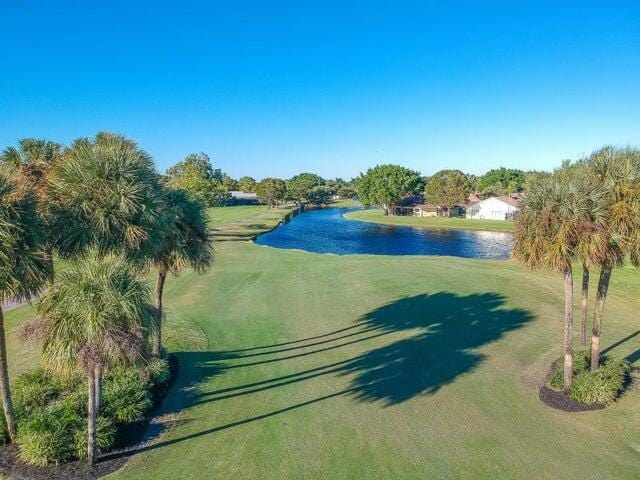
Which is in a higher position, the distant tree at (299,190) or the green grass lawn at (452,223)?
the distant tree at (299,190)

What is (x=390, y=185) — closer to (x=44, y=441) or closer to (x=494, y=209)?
(x=494, y=209)

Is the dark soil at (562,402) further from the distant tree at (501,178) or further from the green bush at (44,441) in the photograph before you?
the distant tree at (501,178)

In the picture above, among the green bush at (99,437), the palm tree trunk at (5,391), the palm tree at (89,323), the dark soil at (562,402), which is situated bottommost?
the dark soil at (562,402)

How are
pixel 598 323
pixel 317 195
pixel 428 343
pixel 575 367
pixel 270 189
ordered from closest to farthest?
pixel 598 323 < pixel 575 367 < pixel 428 343 < pixel 270 189 < pixel 317 195

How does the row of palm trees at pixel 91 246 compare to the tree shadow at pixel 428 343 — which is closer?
the row of palm trees at pixel 91 246

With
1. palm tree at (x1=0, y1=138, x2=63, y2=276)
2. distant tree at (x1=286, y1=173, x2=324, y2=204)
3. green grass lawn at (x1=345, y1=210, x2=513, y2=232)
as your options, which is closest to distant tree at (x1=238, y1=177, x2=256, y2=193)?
distant tree at (x1=286, y1=173, x2=324, y2=204)

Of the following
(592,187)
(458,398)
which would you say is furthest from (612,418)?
(592,187)

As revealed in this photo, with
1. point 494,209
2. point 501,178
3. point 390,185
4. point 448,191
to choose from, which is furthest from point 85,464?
point 501,178

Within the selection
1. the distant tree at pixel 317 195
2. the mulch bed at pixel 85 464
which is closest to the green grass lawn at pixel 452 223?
the distant tree at pixel 317 195
